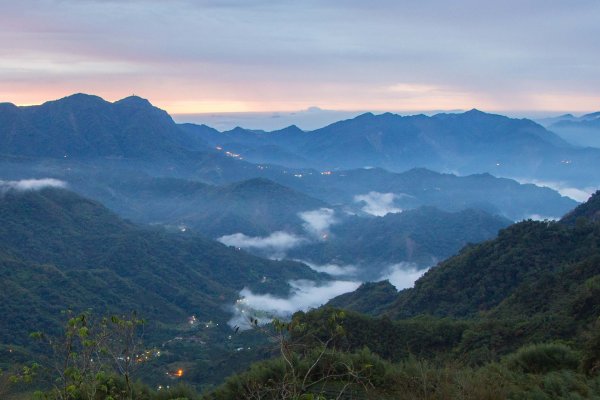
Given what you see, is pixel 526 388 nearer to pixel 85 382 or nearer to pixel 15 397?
pixel 85 382

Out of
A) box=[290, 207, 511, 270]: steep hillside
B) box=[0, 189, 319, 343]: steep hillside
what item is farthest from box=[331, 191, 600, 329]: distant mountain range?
box=[290, 207, 511, 270]: steep hillside

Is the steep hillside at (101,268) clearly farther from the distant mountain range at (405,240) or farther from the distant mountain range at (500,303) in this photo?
the distant mountain range at (500,303)

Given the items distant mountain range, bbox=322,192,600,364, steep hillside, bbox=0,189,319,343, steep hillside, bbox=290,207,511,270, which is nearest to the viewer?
distant mountain range, bbox=322,192,600,364

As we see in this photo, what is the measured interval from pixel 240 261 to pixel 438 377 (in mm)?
133480

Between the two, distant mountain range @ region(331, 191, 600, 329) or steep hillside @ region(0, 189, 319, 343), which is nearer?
distant mountain range @ region(331, 191, 600, 329)

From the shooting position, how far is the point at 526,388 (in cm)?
1047

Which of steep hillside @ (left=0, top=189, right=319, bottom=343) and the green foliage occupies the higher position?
the green foliage

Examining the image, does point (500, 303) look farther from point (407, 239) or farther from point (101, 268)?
point (407, 239)

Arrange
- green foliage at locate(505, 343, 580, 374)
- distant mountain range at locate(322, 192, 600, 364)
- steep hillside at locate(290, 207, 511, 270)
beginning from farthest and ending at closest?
1. steep hillside at locate(290, 207, 511, 270)
2. distant mountain range at locate(322, 192, 600, 364)
3. green foliage at locate(505, 343, 580, 374)

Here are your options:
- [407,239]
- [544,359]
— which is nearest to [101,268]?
[407,239]

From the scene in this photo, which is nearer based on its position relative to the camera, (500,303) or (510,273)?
(500,303)

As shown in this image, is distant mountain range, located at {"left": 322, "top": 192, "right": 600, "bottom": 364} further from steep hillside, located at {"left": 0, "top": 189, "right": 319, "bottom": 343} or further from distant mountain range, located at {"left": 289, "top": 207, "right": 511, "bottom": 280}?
distant mountain range, located at {"left": 289, "top": 207, "right": 511, "bottom": 280}

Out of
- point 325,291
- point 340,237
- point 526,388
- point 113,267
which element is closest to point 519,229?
point 526,388

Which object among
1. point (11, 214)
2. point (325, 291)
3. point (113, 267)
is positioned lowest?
point (325, 291)
